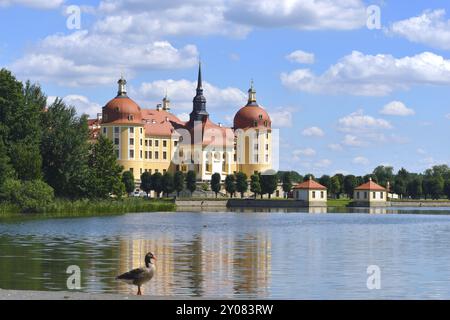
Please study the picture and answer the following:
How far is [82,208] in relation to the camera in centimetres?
7706

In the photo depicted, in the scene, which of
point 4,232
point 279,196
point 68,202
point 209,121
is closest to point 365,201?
point 279,196

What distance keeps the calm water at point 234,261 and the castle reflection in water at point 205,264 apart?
0.03m

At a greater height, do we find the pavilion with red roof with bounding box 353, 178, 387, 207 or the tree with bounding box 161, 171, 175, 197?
the tree with bounding box 161, 171, 175, 197

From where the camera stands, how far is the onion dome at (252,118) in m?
164

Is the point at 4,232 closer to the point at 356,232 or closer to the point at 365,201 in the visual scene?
the point at 356,232

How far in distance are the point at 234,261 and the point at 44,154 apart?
48.9m

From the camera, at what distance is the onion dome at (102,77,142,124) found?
14888 cm

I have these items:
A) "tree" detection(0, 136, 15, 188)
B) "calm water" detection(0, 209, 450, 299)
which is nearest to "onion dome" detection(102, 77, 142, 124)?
"tree" detection(0, 136, 15, 188)

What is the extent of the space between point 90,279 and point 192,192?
112 metres

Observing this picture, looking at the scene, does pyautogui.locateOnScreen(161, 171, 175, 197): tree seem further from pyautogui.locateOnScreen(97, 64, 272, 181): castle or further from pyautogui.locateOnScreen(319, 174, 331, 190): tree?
pyautogui.locateOnScreen(319, 174, 331, 190): tree

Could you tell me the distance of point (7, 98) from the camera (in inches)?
2842

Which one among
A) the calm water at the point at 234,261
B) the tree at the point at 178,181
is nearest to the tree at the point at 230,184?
the tree at the point at 178,181

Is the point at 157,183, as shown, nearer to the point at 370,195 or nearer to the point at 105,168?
the point at 370,195
